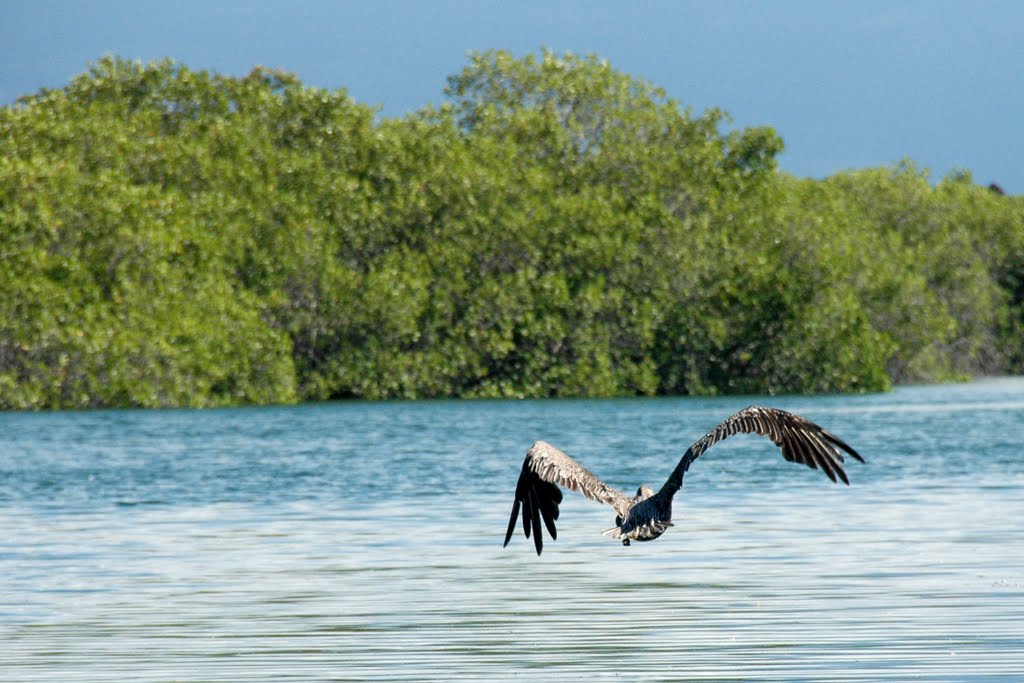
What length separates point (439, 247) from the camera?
59781 mm

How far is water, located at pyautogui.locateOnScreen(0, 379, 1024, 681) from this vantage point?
12195 mm

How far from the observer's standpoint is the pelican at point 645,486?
41.2ft

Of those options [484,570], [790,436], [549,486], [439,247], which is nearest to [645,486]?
[549,486]

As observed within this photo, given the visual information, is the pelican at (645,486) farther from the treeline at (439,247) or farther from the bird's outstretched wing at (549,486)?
the treeline at (439,247)

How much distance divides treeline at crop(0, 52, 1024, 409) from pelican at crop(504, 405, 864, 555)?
3984 cm

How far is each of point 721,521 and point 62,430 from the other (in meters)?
23.9

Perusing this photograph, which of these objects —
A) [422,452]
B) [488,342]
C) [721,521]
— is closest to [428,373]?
[488,342]

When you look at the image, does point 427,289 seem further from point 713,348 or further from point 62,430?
point 62,430

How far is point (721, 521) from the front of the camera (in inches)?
845

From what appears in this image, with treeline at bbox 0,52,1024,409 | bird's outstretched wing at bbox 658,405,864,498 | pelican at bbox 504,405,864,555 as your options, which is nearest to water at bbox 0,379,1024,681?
pelican at bbox 504,405,864,555

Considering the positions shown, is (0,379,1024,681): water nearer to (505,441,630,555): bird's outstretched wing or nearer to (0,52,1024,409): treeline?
(505,441,630,555): bird's outstretched wing

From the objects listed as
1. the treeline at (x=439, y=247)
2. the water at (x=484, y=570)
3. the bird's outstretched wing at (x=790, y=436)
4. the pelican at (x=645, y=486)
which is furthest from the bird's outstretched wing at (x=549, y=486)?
the treeline at (x=439, y=247)

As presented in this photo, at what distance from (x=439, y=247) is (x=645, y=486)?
4682 centimetres

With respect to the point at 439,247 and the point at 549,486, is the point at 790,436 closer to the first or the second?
the point at 549,486
